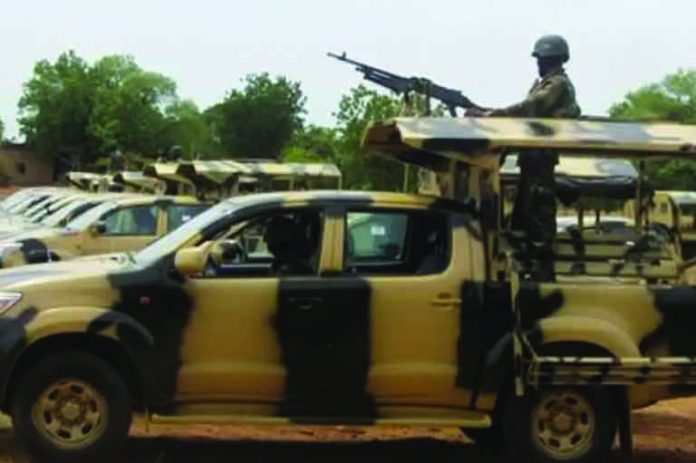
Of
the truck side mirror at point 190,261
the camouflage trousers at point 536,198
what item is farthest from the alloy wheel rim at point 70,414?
the camouflage trousers at point 536,198

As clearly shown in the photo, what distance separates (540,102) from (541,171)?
502 mm

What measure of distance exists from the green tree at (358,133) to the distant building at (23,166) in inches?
1894

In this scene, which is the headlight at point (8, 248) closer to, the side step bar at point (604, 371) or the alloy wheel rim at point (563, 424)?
the alloy wheel rim at point (563, 424)

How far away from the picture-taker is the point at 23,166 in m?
87.1

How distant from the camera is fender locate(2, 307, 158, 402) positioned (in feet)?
25.3

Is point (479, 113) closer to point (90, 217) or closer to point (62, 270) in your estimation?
point (62, 270)

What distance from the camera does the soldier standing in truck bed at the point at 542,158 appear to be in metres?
8.90

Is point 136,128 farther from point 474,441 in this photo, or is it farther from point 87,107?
point 474,441

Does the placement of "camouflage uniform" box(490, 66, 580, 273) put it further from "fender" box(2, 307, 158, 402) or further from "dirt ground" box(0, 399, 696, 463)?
"fender" box(2, 307, 158, 402)

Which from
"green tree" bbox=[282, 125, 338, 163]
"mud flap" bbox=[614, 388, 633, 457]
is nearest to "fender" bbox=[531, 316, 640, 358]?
"mud flap" bbox=[614, 388, 633, 457]

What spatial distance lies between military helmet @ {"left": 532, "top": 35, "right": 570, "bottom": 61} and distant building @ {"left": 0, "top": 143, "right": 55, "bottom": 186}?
74826 millimetres

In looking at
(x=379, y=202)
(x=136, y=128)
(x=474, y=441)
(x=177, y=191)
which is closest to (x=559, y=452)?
(x=474, y=441)

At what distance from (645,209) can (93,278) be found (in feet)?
12.7

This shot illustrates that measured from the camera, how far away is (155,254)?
8086 millimetres
